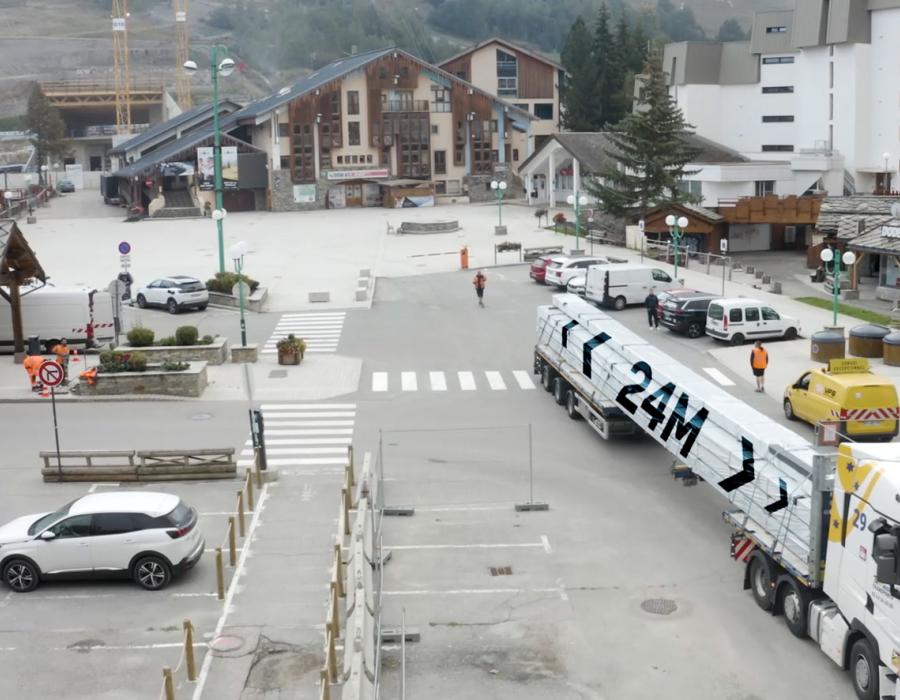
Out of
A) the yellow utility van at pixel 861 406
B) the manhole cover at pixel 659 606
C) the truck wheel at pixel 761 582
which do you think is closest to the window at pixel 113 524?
the manhole cover at pixel 659 606

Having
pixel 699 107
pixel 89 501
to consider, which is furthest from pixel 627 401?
pixel 699 107

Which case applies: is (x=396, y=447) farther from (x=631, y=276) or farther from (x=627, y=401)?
(x=631, y=276)

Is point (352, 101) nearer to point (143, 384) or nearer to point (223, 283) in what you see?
point (223, 283)

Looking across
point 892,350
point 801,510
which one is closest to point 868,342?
point 892,350

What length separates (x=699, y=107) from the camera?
9156cm

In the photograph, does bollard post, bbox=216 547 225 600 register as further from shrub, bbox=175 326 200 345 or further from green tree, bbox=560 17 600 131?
green tree, bbox=560 17 600 131

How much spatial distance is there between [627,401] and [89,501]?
11.9 metres

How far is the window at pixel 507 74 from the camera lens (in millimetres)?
115562

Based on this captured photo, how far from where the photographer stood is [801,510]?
1789cm

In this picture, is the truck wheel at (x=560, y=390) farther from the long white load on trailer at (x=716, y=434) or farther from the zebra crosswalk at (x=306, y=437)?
the zebra crosswalk at (x=306, y=437)

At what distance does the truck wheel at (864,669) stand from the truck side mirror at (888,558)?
1.42 meters

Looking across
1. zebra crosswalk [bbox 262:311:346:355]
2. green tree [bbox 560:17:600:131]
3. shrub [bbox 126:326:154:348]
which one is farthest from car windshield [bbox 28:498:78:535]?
green tree [bbox 560:17:600:131]

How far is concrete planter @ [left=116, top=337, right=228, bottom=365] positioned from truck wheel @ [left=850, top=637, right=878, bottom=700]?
24802 mm

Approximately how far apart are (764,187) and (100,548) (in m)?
62.2
